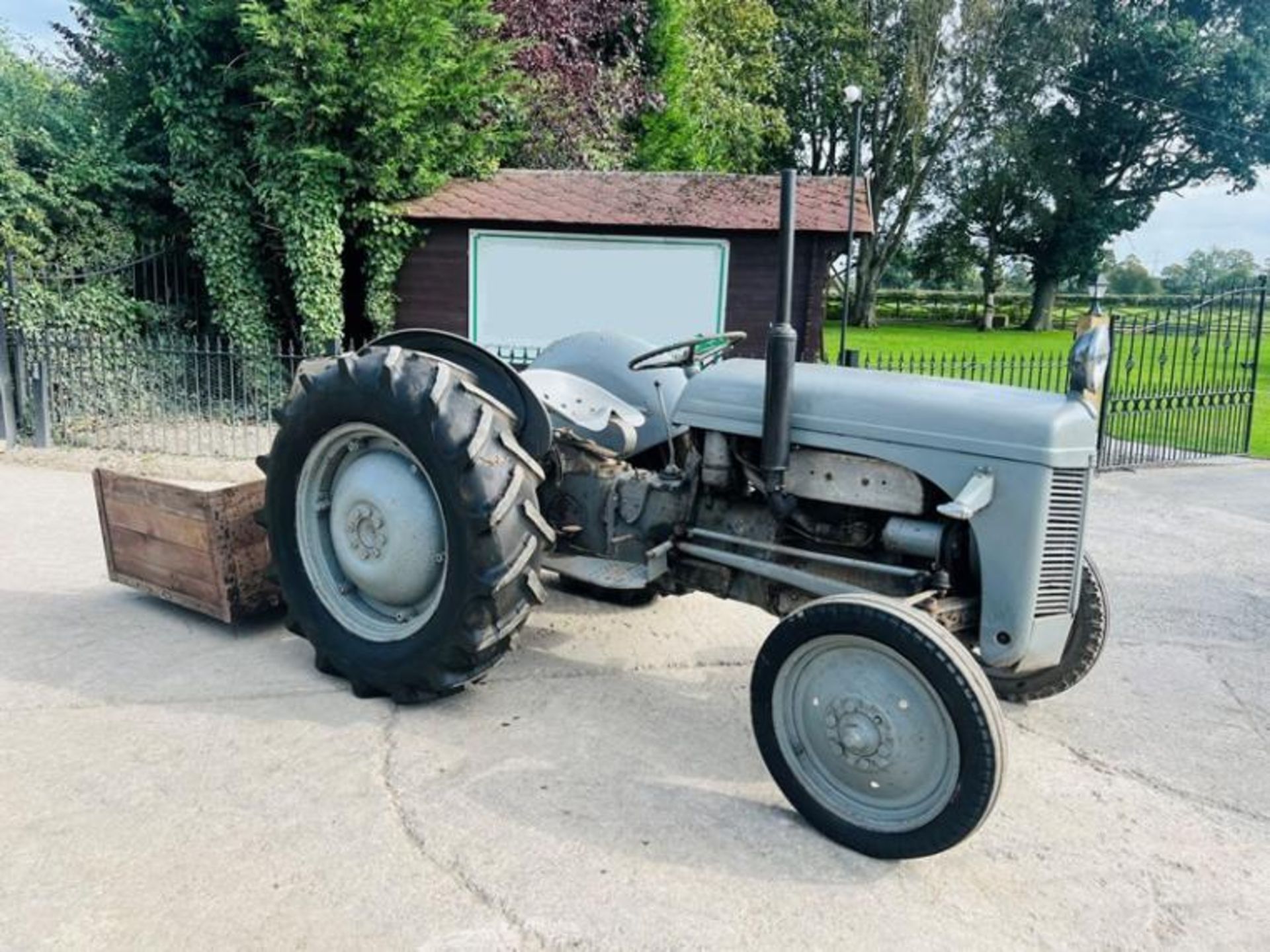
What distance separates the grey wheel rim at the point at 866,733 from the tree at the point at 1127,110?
3171cm

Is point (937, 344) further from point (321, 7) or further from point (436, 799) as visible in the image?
point (436, 799)

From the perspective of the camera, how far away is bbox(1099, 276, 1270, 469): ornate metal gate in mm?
9133

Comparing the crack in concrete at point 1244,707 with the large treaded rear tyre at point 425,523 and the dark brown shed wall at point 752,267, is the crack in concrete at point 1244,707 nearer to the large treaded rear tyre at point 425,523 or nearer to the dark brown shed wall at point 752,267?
the large treaded rear tyre at point 425,523

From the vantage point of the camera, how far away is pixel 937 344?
86.4ft

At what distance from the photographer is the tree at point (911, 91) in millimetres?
26625

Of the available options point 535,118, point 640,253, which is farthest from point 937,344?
point 640,253

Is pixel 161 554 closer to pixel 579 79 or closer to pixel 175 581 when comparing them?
pixel 175 581

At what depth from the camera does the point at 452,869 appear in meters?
2.50

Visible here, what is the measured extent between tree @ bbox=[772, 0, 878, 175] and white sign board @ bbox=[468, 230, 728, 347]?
703 inches

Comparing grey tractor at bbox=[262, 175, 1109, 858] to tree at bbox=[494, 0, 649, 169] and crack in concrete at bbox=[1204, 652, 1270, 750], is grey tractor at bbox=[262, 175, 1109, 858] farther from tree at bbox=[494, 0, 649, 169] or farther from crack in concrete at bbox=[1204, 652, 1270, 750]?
tree at bbox=[494, 0, 649, 169]

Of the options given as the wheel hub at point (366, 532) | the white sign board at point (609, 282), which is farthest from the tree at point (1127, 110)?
the wheel hub at point (366, 532)

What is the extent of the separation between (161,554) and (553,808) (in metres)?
2.54

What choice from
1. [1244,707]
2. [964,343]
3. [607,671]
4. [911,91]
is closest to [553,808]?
[607,671]

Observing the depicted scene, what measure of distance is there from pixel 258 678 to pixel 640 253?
23.9 ft
